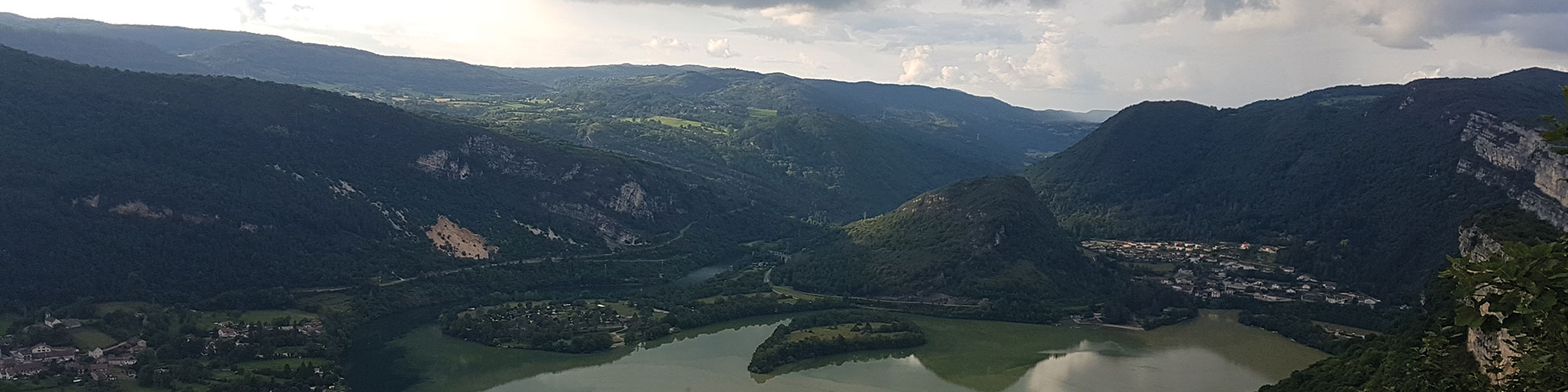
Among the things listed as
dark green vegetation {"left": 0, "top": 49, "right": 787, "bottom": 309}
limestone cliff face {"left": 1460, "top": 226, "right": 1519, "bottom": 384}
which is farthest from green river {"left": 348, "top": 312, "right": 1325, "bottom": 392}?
limestone cliff face {"left": 1460, "top": 226, "right": 1519, "bottom": 384}

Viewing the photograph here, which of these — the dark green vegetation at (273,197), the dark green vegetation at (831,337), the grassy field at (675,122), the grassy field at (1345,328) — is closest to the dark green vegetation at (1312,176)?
the grassy field at (1345,328)

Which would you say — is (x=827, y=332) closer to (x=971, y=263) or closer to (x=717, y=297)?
(x=717, y=297)

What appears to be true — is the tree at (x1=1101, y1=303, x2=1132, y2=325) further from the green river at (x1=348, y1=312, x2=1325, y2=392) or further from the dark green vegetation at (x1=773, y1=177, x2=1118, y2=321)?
the dark green vegetation at (x1=773, y1=177, x2=1118, y2=321)

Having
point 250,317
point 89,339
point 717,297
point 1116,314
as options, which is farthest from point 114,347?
point 1116,314

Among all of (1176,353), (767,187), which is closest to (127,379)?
(1176,353)

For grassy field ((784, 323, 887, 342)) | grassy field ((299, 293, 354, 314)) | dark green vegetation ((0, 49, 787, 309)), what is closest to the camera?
grassy field ((784, 323, 887, 342))

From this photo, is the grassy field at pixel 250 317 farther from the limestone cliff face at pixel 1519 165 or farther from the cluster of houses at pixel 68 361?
the limestone cliff face at pixel 1519 165
